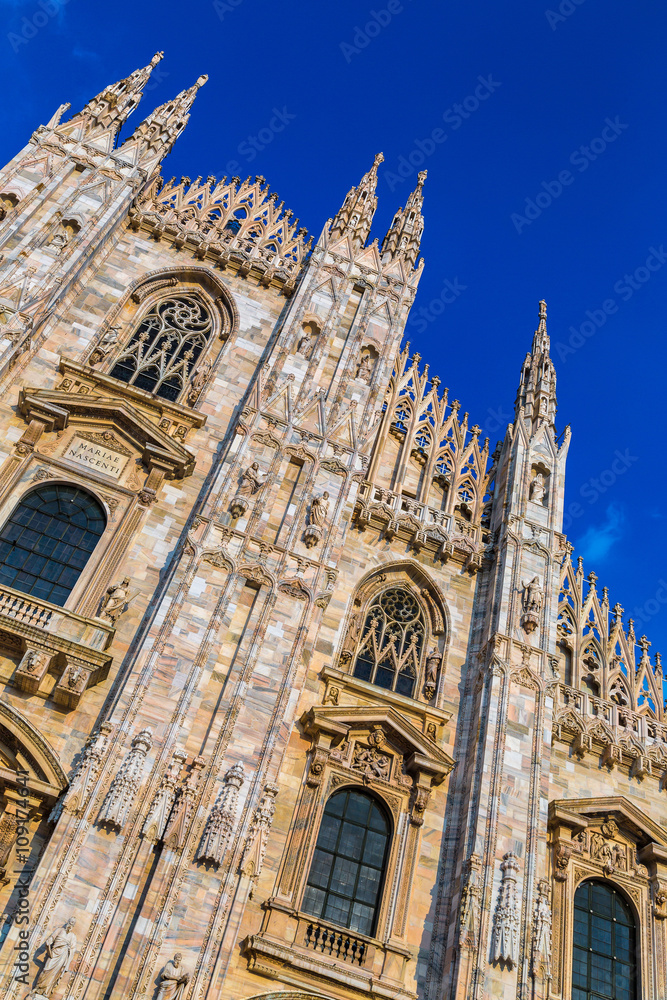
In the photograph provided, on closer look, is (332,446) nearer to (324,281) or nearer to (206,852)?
(324,281)

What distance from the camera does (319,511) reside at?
16688 mm

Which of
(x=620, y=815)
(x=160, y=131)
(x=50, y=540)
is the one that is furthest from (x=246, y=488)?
(x=160, y=131)

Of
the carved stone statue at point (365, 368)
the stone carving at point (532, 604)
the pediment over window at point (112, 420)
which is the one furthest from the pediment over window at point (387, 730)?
the carved stone statue at point (365, 368)

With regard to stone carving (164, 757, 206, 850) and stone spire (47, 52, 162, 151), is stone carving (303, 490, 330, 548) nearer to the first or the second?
stone carving (164, 757, 206, 850)

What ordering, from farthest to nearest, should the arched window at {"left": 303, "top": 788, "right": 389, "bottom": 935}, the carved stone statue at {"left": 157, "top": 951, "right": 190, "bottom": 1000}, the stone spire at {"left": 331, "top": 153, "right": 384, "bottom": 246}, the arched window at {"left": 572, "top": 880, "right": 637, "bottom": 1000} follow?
the stone spire at {"left": 331, "top": 153, "right": 384, "bottom": 246}
the arched window at {"left": 572, "top": 880, "right": 637, "bottom": 1000}
the arched window at {"left": 303, "top": 788, "right": 389, "bottom": 935}
the carved stone statue at {"left": 157, "top": 951, "right": 190, "bottom": 1000}

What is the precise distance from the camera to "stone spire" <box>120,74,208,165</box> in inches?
845

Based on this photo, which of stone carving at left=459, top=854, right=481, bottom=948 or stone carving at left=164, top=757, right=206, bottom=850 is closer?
stone carving at left=164, top=757, right=206, bottom=850

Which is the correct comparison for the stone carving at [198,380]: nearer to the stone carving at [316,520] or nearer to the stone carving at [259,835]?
the stone carving at [316,520]

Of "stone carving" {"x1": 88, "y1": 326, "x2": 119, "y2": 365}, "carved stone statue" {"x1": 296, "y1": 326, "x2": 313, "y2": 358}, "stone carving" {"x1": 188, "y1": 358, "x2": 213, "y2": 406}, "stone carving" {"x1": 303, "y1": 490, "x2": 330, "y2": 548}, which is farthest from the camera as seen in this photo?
"carved stone statue" {"x1": 296, "y1": 326, "x2": 313, "y2": 358}

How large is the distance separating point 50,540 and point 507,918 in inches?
377

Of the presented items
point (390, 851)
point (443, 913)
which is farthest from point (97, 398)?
point (443, 913)

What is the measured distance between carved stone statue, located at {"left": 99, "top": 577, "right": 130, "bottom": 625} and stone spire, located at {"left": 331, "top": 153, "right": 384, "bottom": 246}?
36.2ft

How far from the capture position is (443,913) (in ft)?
47.2

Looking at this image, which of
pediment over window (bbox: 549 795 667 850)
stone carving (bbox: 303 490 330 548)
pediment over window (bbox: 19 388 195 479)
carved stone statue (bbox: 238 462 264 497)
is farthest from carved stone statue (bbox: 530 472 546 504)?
pediment over window (bbox: 19 388 195 479)
